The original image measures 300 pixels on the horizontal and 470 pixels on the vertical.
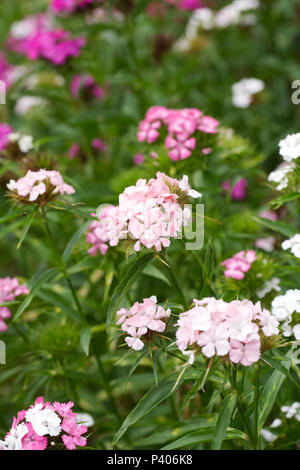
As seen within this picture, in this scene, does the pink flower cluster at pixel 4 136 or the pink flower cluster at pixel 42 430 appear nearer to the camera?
the pink flower cluster at pixel 42 430

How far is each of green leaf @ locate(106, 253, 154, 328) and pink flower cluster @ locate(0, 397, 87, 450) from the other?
0.22 meters

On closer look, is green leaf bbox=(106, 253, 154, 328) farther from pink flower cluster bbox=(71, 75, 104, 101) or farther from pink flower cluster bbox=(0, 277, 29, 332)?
pink flower cluster bbox=(71, 75, 104, 101)

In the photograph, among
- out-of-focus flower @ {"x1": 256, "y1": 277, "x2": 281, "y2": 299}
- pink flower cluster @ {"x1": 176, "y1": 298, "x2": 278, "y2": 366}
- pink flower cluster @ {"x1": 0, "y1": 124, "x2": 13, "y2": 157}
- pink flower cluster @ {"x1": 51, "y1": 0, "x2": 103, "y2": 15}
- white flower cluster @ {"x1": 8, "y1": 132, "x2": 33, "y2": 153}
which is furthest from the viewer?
pink flower cluster @ {"x1": 51, "y1": 0, "x2": 103, "y2": 15}

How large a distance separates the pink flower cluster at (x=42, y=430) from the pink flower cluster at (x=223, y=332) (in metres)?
0.30

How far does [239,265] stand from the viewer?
5.27 ft

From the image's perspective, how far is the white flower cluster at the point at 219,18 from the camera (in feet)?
9.87

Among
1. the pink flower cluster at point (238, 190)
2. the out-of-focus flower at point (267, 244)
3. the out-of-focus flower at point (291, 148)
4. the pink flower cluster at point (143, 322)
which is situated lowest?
the pink flower cluster at point (143, 322)

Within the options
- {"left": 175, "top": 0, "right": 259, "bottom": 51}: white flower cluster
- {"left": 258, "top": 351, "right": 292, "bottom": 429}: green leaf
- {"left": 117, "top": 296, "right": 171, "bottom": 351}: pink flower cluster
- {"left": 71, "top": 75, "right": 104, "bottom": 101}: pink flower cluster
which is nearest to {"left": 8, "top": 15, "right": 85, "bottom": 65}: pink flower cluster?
{"left": 71, "top": 75, "right": 104, "bottom": 101}: pink flower cluster

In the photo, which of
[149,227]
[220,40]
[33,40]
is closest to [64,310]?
[149,227]

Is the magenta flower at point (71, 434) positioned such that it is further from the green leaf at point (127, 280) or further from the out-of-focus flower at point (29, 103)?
the out-of-focus flower at point (29, 103)

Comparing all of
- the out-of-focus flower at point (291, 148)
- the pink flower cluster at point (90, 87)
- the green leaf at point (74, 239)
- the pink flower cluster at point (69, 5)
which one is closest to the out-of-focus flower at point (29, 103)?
the pink flower cluster at point (90, 87)

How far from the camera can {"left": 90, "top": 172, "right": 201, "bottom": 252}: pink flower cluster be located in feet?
3.88

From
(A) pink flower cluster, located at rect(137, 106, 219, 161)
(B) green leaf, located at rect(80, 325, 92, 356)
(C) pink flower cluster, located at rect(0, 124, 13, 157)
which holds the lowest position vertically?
(B) green leaf, located at rect(80, 325, 92, 356)
